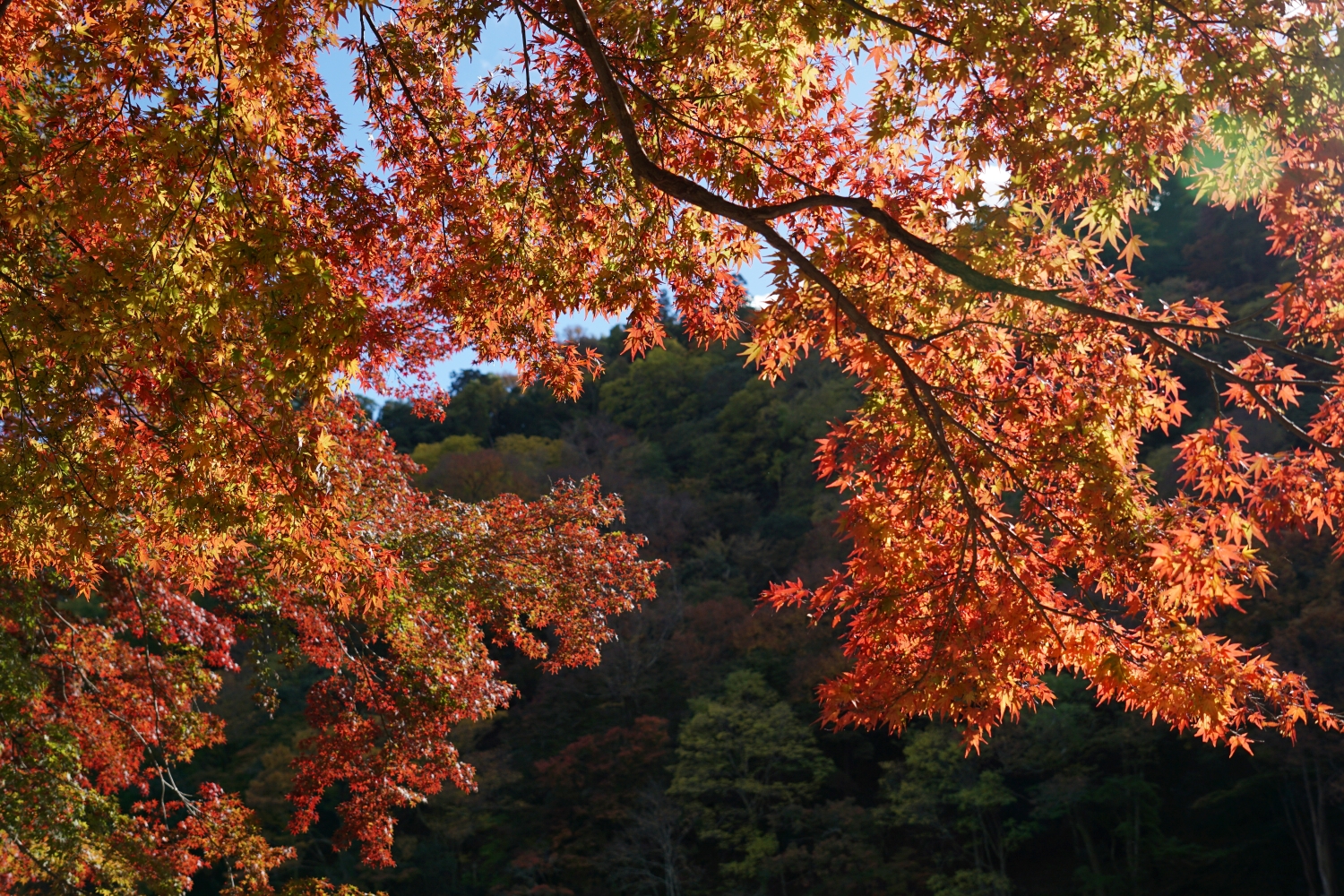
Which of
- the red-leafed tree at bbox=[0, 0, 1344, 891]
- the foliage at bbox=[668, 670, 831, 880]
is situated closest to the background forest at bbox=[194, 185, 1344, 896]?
the foliage at bbox=[668, 670, 831, 880]

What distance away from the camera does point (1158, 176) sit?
2.97 metres

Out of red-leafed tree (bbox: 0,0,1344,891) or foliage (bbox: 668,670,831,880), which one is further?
foliage (bbox: 668,670,831,880)

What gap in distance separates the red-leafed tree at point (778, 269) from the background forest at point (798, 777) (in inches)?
238

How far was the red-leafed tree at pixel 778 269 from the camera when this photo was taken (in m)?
2.86

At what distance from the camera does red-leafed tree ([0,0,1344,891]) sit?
9.37ft

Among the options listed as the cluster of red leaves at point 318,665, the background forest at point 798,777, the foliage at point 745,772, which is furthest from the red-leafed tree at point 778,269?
the foliage at point 745,772

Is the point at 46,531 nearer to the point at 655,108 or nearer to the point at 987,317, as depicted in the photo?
the point at 655,108

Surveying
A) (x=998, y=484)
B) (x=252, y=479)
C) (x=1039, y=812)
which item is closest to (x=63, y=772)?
(x=252, y=479)

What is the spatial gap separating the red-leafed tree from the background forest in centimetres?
606

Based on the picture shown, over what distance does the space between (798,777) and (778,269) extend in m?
13.6

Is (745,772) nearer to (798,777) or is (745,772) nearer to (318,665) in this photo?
(798,777)

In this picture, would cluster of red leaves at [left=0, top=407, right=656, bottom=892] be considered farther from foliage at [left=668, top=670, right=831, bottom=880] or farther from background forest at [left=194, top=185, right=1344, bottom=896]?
foliage at [left=668, top=670, right=831, bottom=880]

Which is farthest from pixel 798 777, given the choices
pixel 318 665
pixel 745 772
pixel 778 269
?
pixel 778 269

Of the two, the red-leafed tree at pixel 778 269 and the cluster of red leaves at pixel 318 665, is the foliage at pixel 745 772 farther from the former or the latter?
the red-leafed tree at pixel 778 269
